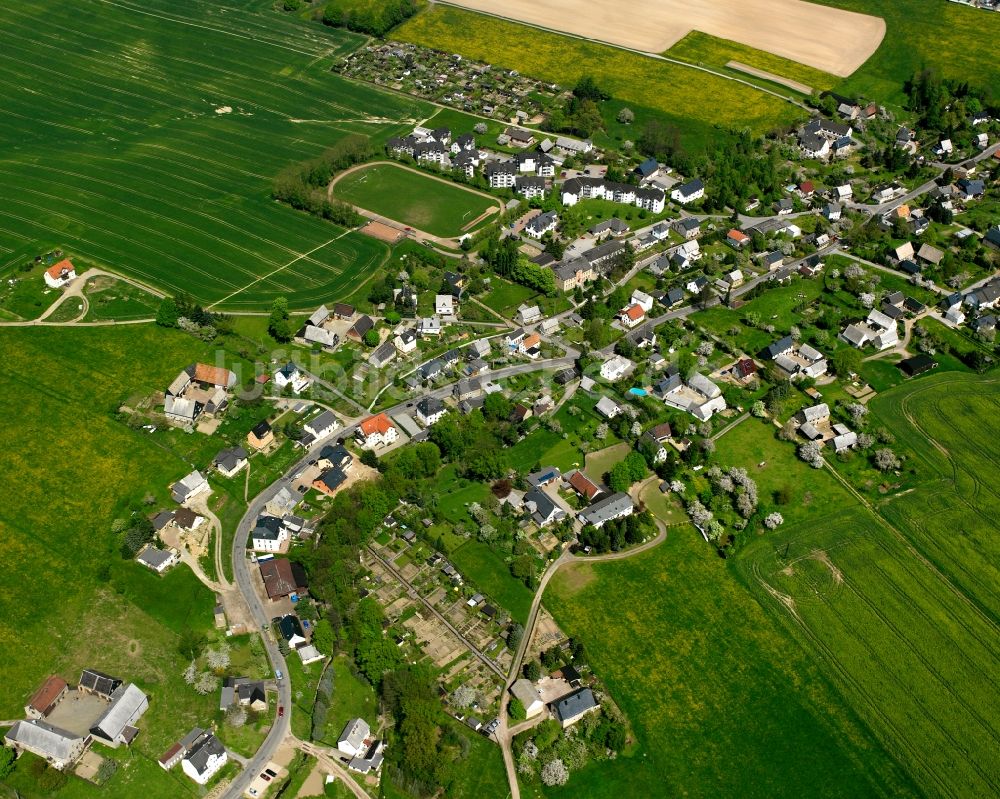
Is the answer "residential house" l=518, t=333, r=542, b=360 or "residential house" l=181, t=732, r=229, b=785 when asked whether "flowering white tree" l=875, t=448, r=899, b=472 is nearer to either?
"residential house" l=518, t=333, r=542, b=360

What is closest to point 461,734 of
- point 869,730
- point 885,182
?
point 869,730

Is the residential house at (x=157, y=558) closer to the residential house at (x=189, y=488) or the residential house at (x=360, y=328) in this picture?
the residential house at (x=189, y=488)

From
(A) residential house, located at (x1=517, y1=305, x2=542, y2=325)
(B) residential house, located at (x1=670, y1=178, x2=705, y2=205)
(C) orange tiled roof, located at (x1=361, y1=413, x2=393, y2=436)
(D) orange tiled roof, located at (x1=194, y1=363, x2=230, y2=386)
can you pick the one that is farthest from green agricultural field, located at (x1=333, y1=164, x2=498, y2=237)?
(C) orange tiled roof, located at (x1=361, y1=413, x2=393, y2=436)

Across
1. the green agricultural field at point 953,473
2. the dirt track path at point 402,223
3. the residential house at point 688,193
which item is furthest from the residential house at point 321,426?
the residential house at point 688,193

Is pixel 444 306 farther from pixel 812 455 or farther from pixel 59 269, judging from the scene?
pixel 59 269

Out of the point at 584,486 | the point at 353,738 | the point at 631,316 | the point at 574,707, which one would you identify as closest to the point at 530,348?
the point at 631,316
